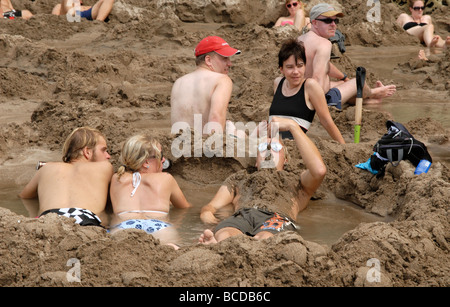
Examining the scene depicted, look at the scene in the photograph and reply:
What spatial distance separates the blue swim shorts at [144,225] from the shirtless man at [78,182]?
0.58 feet

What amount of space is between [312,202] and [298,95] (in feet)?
3.74

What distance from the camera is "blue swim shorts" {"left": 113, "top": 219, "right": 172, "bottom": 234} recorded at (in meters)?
4.33

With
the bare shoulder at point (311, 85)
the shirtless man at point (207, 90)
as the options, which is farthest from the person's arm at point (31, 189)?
the bare shoulder at point (311, 85)

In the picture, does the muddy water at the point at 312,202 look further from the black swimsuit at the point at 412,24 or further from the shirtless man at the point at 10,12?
the shirtless man at the point at 10,12

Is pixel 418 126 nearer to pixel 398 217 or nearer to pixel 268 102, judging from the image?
pixel 268 102

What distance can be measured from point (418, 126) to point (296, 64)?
5.77 feet

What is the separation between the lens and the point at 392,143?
477 cm

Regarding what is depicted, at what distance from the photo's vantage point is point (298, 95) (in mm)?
5777

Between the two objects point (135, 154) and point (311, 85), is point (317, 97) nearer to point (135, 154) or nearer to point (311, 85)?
point (311, 85)

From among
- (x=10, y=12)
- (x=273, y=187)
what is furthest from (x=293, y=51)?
(x=10, y=12)

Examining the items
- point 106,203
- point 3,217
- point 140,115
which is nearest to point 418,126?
point 140,115

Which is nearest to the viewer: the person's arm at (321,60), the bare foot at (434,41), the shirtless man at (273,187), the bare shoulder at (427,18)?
the shirtless man at (273,187)

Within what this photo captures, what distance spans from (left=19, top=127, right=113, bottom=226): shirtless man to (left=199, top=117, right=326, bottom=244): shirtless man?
758 millimetres

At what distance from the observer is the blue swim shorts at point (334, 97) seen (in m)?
7.15
